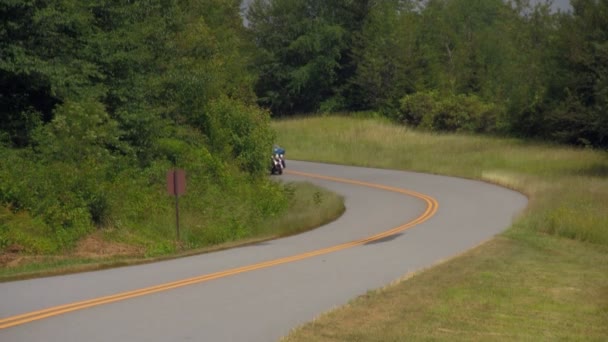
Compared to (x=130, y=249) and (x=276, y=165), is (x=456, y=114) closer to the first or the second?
(x=276, y=165)

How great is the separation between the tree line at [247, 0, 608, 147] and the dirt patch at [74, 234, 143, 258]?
4158cm

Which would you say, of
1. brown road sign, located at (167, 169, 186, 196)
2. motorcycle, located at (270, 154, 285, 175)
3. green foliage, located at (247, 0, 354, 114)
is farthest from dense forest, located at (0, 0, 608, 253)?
green foliage, located at (247, 0, 354, 114)

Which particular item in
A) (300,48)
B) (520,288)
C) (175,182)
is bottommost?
(520,288)

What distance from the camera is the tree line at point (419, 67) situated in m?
64.1

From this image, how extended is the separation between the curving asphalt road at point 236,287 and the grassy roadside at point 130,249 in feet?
2.37

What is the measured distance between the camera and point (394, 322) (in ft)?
40.8

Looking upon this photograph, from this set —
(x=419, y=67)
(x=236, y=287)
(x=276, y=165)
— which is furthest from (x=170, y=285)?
(x=419, y=67)

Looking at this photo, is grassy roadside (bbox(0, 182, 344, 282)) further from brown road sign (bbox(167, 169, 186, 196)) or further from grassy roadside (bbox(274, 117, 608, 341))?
grassy roadside (bbox(274, 117, 608, 341))

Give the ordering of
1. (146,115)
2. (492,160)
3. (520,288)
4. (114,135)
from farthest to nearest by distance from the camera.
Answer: (492,160), (146,115), (114,135), (520,288)

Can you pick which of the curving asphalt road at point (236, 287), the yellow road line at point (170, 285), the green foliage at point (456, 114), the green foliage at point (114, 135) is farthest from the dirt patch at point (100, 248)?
the green foliage at point (456, 114)

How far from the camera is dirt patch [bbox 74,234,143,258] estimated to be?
22.3 meters

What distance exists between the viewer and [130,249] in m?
23.3

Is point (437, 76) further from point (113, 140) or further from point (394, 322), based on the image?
point (394, 322)

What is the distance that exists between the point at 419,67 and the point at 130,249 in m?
70.2
